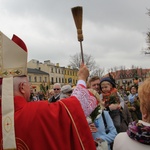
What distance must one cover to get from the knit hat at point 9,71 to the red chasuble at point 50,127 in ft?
0.19

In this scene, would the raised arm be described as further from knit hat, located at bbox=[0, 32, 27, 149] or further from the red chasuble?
knit hat, located at bbox=[0, 32, 27, 149]

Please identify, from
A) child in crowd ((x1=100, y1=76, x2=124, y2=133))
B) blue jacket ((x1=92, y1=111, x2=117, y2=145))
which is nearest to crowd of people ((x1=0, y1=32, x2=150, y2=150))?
blue jacket ((x1=92, y1=111, x2=117, y2=145))

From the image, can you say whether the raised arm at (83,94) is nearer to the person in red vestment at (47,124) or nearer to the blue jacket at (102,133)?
the person in red vestment at (47,124)

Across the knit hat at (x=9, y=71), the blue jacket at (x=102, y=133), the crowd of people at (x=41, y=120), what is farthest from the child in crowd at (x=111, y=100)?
the knit hat at (x=9, y=71)

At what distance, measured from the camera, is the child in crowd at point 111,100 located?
4250 mm

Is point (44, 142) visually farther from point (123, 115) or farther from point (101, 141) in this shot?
point (123, 115)

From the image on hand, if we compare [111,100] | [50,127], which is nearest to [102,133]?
[111,100]

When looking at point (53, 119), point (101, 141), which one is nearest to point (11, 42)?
point (53, 119)

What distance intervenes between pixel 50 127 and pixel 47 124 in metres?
0.04

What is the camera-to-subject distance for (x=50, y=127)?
210 cm

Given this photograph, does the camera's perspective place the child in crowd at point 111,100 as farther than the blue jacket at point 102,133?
Yes

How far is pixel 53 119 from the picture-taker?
83.4 inches

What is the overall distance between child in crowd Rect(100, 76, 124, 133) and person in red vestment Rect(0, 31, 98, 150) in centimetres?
205

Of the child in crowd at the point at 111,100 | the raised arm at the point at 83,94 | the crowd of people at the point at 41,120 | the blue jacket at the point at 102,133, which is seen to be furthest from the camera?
the child in crowd at the point at 111,100
